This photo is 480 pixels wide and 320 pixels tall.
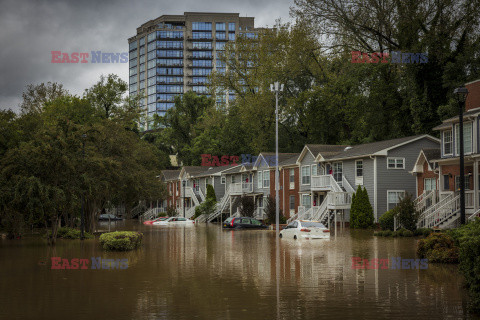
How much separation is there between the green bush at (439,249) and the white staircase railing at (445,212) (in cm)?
1409

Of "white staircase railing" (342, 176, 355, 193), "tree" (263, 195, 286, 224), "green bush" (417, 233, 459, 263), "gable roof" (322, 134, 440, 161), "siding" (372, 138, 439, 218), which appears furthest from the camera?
"tree" (263, 195, 286, 224)

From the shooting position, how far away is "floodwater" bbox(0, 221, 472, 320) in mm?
11797

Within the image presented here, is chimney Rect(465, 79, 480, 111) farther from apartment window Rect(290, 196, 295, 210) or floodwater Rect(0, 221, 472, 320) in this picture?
apartment window Rect(290, 196, 295, 210)

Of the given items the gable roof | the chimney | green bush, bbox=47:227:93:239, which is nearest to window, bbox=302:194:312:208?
the gable roof

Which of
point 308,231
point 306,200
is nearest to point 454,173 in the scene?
point 308,231

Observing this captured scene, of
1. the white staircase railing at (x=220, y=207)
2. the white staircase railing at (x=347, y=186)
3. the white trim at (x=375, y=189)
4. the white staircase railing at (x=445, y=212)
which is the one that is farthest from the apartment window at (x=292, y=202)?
the white staircase railing at (x=445, y=212)

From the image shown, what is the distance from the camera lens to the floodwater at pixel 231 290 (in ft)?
38.7

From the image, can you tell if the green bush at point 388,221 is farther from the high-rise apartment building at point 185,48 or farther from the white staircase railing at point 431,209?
the high-rise apartment building at point 185,48

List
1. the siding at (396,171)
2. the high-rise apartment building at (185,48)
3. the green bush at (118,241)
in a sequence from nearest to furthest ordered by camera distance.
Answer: the green bush at (118,241), the siding at (396,171), the high-rise apartment building at (185,48)

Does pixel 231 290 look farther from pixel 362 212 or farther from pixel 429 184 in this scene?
pixel 362 212

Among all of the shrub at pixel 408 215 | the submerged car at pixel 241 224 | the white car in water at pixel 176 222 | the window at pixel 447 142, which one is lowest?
the white car in water at pixel 176 222

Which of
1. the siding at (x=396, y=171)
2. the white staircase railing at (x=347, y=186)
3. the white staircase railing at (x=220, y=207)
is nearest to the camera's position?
the siding at (x=396, y=171)

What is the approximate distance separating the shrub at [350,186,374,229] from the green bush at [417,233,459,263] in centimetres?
2287

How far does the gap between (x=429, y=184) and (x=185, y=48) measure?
143 meters
